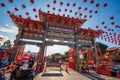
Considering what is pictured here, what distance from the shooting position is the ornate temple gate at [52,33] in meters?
11.9

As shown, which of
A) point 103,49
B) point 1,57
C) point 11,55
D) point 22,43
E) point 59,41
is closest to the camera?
point 1,57

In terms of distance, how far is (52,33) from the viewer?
43.0 feet

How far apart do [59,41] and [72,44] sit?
7.14 ft

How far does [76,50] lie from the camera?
13.0 meters

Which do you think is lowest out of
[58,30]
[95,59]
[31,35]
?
[95,59]

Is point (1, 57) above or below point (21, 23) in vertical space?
below

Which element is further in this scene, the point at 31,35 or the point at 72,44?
the point at 72,44

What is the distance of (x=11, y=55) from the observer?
10.7 meters

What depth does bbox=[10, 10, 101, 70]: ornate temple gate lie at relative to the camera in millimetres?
11922

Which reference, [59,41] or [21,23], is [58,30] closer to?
[59,41]

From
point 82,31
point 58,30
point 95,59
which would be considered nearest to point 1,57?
point 58,30

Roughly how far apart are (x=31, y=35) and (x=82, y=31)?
8.31 metres

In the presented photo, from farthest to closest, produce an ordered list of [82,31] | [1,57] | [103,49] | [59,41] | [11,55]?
[103,49] → [82,31] → [59,41] → [11,55] → [1,57]

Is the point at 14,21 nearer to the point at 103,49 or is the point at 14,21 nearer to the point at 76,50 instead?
the point at 76,50
